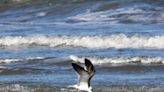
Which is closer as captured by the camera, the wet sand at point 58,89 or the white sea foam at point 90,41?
the wet sand at point 58,89

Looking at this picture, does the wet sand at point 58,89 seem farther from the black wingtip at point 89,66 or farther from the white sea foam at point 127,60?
the white sea foam at point 127,60

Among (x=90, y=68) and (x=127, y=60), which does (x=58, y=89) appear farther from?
(x=127, y=60)

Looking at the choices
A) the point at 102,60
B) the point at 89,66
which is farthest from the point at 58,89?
the point at 102,60

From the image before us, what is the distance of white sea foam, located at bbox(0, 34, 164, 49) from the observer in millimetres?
17625

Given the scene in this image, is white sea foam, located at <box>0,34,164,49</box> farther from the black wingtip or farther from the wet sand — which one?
the black wingtip

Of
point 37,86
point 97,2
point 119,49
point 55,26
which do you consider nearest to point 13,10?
point 97,2

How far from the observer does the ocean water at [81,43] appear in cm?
1210

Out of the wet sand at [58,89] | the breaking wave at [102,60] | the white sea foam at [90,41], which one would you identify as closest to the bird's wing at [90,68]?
the wet sand at [58,89]

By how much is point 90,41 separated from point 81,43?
0.80ft

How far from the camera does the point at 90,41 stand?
61.1 ft

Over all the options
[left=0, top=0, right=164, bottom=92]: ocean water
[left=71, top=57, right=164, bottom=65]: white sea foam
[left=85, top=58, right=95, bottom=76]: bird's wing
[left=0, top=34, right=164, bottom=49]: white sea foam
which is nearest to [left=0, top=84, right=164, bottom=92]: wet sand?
[left=0, top=0, right=164, bottom=92]: ocean water

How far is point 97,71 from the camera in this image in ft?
43.8

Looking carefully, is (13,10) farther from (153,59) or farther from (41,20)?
(153,59)

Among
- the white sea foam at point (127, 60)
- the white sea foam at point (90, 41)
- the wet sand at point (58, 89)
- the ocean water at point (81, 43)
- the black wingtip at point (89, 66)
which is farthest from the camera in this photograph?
the white sea foam at point (90, 41)
